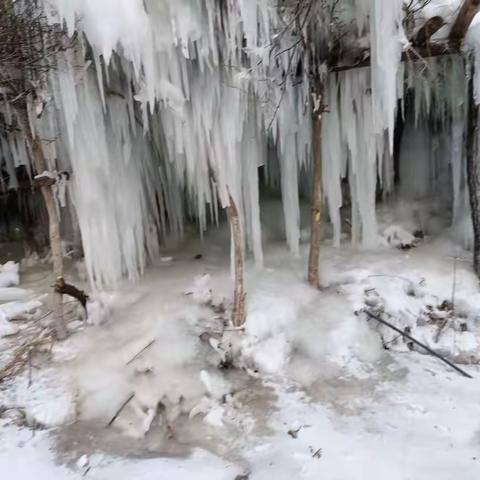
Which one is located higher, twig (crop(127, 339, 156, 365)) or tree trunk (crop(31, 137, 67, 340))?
tree trunk (crop(31, 137, 67, 340))

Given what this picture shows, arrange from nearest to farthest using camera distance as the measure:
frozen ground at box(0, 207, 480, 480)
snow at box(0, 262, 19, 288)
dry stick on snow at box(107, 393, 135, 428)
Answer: frozen ground at box(0, 207, 480, 480)
dry stick on snow at box(107, 393, 135, 428)
snow at box(0, 262, 19, 288)

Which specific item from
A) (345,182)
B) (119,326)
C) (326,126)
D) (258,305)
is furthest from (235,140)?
(345,182)

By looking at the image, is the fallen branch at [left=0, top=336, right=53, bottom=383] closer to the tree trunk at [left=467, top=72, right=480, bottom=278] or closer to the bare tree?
the bare tree

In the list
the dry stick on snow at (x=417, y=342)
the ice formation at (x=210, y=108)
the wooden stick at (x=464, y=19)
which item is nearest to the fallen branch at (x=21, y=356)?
the ice formation at (x=210, y=108)

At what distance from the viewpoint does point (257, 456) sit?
4008 millimetres

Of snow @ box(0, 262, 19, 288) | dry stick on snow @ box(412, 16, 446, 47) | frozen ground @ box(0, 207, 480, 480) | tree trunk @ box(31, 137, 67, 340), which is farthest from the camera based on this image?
snow @ box(0, 262, 19, 288)

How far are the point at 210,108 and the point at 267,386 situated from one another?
2446mm

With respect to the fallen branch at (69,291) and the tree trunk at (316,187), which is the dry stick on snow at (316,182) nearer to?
the tree trunk at (316,187)

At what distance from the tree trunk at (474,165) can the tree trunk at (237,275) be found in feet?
7.40

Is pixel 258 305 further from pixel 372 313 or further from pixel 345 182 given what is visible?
pixel 345 182

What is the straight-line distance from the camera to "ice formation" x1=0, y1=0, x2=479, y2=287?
16.0ft

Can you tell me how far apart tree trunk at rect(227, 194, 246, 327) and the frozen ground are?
0.37 feet

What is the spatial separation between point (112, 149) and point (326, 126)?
83.8 inches

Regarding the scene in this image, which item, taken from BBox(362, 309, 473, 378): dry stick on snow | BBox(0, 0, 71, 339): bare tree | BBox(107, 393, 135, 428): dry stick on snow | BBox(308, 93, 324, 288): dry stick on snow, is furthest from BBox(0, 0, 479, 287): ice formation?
BBox(107, 393, 135, 428): dry stick on snow
